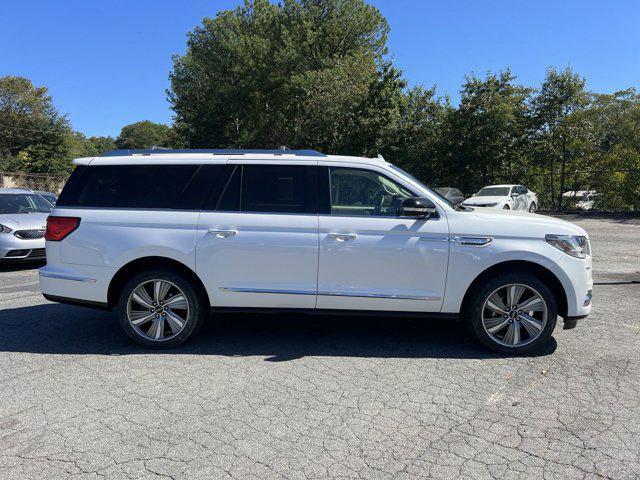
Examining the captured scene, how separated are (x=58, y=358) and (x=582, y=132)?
26.3 metres

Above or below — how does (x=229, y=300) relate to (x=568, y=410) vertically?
above

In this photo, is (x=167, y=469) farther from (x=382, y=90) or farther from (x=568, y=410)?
(x=382, y=90)

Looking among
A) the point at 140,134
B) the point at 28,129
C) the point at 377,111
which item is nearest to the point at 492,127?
the point at 377,111

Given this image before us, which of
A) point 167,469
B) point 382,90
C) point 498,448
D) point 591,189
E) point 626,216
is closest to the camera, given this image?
point 167,469

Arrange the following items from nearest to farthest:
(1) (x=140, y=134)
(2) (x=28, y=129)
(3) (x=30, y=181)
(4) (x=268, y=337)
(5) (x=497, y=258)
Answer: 1. (5) (x=497, y=258)
2. (4) (x=268, y=337)
3. (3) (x=30, y=181)
4. (2) (x=28, y=129)
5. (1) (x=140, y=134)

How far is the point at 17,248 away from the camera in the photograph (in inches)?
385

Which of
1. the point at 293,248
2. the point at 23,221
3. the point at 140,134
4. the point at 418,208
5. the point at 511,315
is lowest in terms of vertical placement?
the point at 511,315

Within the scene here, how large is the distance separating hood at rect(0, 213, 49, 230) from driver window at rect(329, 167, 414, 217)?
7.85m

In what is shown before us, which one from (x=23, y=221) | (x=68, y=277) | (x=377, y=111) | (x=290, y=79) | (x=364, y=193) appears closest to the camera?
(x=364, y=193)

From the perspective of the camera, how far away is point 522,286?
15.7 ft

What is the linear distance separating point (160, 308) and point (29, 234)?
662 centimetres

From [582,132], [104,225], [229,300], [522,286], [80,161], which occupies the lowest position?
[229,300]

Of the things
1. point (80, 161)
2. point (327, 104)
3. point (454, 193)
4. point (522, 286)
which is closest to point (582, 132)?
point (454, 193)

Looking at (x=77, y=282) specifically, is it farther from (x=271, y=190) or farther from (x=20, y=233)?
(x=20, y=233)
